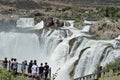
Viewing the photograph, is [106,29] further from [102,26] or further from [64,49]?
[64,49]

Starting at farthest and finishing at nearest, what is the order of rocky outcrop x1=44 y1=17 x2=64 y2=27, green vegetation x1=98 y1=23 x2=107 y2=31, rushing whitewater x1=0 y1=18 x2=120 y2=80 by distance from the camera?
rocky outcrop x1=44 y1=17 x2=64 y2=27
green vegetation x1=98 y1=23 x2=107 y2=31
rushing whitewater x1=0 y1=18 x2=120 y2=80

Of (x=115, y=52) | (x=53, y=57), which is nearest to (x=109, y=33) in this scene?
(x=53, y=57)

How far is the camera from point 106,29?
37.7 metres

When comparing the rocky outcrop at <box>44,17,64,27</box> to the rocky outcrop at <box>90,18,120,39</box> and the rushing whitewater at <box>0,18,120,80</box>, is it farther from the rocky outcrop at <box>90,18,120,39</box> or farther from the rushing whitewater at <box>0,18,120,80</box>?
the rocky outcrop at <box>90,18,120,39</box>

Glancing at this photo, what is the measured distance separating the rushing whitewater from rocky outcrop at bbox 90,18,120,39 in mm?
904

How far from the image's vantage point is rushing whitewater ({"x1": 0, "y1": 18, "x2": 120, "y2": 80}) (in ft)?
96.0

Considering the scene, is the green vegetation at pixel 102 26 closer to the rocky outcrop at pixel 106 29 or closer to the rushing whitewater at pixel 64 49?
the rocky outcrop at pixel 106 29

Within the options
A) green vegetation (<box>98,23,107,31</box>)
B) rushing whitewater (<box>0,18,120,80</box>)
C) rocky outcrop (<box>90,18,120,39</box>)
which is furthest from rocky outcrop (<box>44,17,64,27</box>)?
green vegetation (<box>98,23,107,31</box>)

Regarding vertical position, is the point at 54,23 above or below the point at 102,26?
below

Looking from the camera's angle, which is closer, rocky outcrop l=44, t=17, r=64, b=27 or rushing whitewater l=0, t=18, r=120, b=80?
rushing whitewater l=0, t=18, r=120, b=80

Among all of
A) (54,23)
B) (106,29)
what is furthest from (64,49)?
(54,23)

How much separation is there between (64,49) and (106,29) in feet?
19.2

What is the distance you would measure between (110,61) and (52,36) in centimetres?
1156

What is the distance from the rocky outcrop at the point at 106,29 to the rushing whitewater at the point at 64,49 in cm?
90
